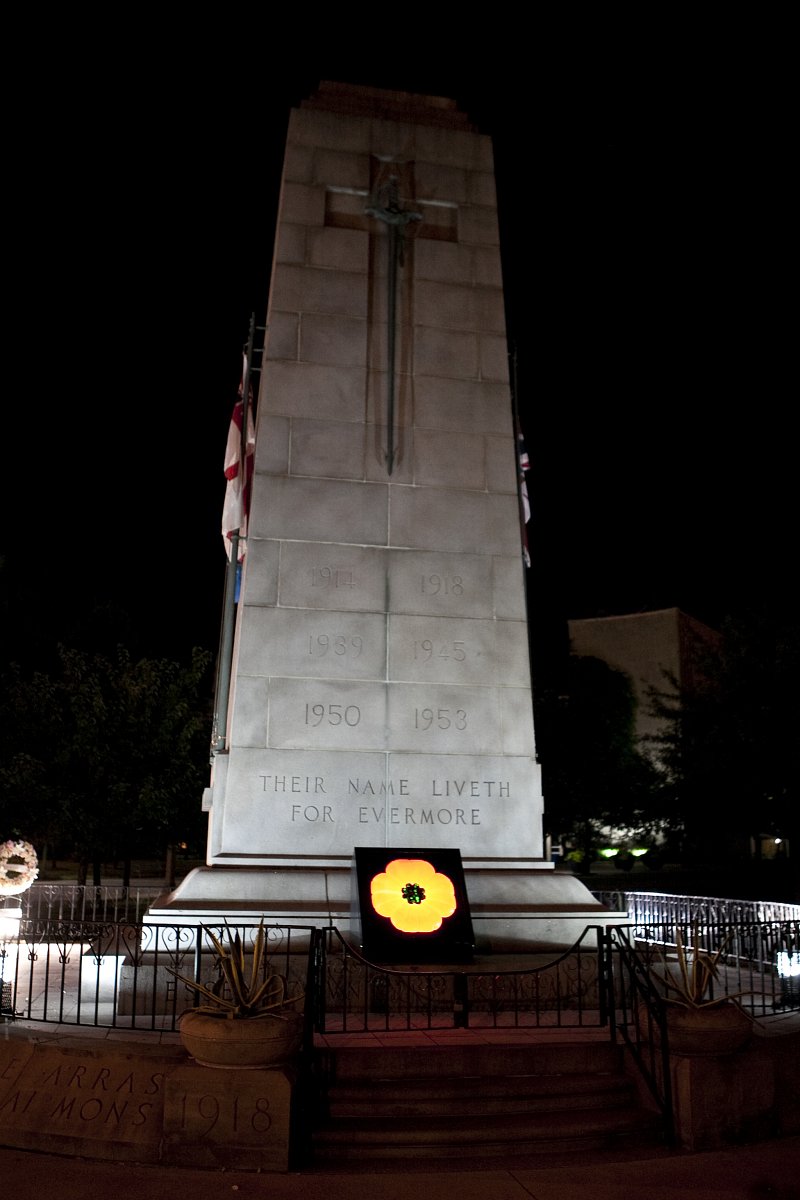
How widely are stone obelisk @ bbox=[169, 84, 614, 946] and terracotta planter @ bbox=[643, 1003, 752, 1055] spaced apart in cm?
311

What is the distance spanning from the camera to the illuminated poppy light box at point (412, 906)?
956 centimetres

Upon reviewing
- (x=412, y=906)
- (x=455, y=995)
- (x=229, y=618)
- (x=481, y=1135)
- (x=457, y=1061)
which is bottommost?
(x=481, y=1135)

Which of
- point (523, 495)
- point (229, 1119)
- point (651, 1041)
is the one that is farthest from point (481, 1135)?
point (523, 495)

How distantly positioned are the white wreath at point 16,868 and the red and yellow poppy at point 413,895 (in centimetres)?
1102

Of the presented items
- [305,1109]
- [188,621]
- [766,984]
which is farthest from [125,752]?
[305,1109]

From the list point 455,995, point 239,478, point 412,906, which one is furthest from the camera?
point 239,478

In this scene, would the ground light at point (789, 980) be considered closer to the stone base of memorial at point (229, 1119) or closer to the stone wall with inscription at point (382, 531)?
the stone wall with inscription at point (382, 531)

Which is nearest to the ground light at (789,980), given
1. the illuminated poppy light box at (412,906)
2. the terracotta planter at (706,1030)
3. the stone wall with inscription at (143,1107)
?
the terracotta planter at (706,1030)

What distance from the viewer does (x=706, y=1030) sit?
7496mm

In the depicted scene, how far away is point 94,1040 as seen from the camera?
7766 millimetres

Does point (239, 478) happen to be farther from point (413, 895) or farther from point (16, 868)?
point (16, 868)

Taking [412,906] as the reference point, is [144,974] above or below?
A: below

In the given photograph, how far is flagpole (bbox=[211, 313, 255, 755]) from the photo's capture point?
12.2m

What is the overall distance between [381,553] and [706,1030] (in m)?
6.57
